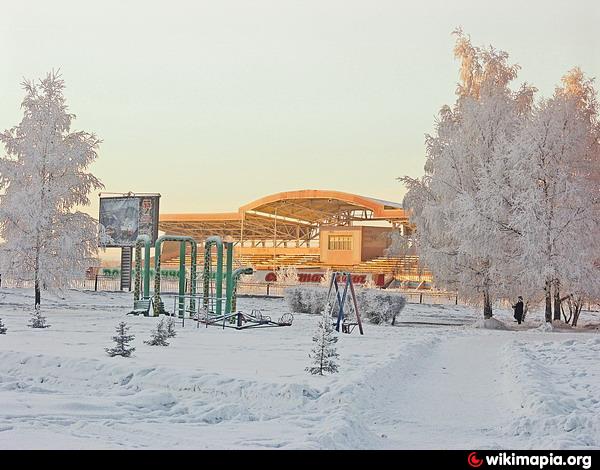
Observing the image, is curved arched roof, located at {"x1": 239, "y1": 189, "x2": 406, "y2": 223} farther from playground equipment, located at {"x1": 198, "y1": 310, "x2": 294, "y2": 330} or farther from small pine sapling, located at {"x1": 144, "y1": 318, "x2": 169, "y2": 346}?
small pine sapling, located at {"x1": 144, "y1": 318, "x2": 169, "y2": 346}

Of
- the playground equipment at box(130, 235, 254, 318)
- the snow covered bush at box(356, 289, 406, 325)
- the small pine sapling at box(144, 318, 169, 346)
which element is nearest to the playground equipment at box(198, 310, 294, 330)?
the playground equipment at box(130, 235, 254, 318)

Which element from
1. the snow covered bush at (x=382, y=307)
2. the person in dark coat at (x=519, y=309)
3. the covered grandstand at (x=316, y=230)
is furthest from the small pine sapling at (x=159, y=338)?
the covered grandstand at (x=316, y=230)

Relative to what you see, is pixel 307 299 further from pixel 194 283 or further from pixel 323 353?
pixel 323 353

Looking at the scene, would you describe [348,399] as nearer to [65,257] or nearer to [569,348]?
[569,348]

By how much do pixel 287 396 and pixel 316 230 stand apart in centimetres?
Result: 8122

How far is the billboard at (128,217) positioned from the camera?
157 feet

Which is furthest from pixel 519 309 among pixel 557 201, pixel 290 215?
pixel 290 215

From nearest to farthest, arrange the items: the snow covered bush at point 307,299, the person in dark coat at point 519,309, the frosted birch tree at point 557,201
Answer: the frosted birch tree at point 557,201 < the person in dark coat at point 519,309 < the snow covered bush at point 307,299

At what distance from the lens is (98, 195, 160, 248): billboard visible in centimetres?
4781

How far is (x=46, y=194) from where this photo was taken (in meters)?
29.9
